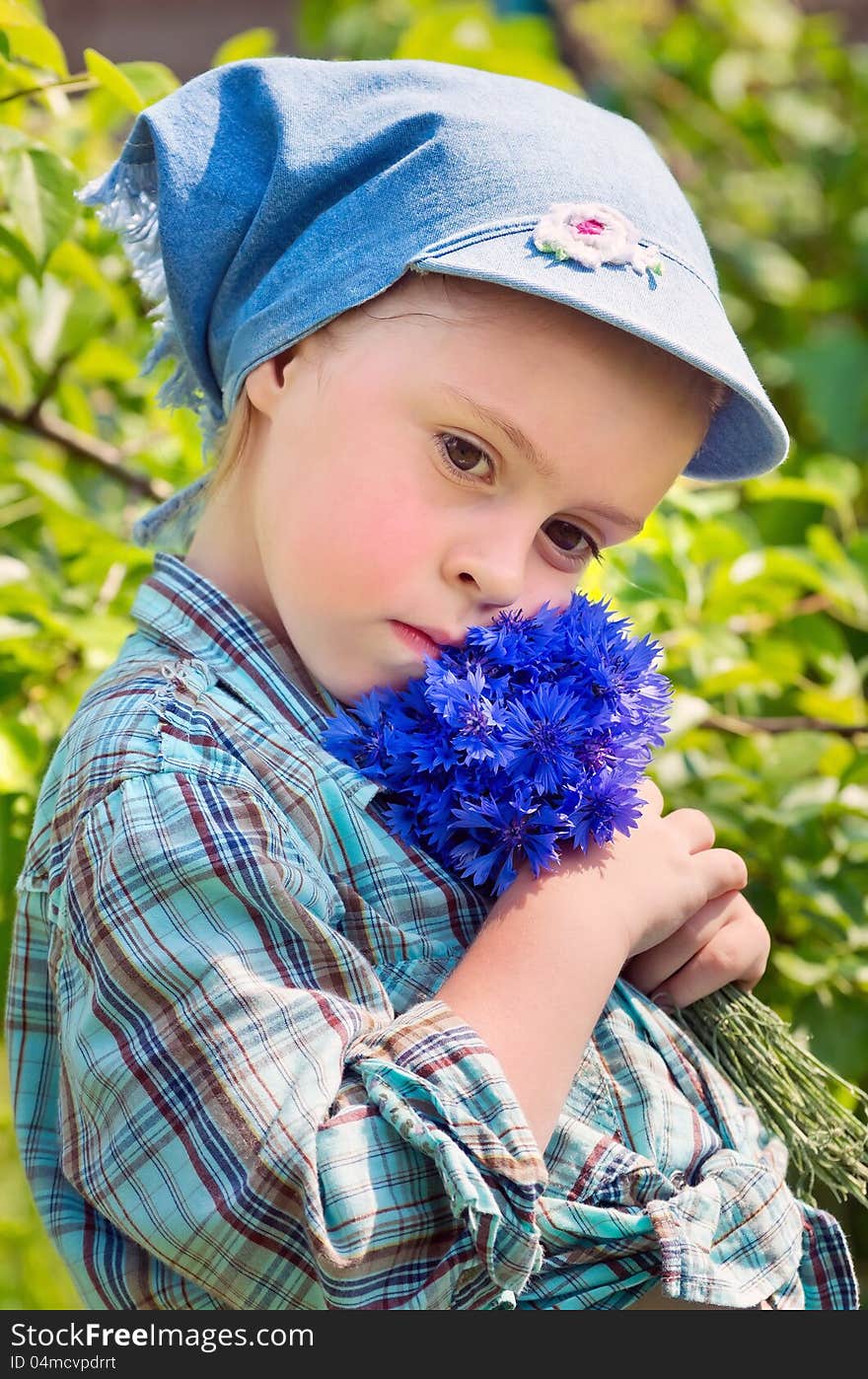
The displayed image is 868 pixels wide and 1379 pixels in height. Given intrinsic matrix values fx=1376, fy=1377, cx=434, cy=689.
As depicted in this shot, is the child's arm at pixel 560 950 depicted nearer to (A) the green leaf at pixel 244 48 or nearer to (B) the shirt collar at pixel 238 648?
(B) the shirt collar at pixel 238 648

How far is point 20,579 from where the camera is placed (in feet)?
5.83

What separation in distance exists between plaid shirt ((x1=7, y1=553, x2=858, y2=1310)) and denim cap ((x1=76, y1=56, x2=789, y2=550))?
351 millimetres

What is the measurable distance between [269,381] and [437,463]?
0.22 m

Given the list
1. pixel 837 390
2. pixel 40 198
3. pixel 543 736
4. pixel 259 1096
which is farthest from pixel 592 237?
pixel 837 390

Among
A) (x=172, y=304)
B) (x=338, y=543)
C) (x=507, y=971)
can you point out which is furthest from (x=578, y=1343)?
(x=172, y=304)

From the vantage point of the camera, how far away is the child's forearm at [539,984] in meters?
1.07

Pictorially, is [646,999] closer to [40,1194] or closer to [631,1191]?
[631,1191]

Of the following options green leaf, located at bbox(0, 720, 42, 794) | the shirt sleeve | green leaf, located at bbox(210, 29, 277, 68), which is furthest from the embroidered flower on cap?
green leaf, located at bbox(210, 29, 277, 68)

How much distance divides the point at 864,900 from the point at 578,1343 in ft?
2.62

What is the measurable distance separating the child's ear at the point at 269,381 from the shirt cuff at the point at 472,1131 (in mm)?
617

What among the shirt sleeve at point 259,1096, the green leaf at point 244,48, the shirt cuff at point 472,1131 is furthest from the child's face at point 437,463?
the green leaf at point 244,48

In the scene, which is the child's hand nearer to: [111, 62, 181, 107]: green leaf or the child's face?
the child's face

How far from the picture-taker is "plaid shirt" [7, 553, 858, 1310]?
1.01m

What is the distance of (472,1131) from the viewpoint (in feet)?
3.31
